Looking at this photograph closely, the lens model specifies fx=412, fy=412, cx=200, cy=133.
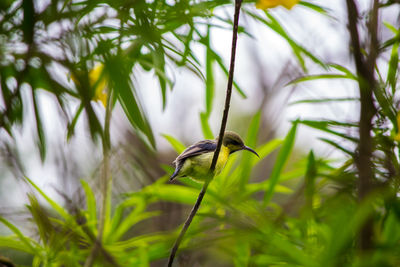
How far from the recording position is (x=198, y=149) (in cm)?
353

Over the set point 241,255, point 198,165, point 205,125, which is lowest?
point 241,255

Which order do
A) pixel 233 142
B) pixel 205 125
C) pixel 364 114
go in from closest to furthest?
pixel 364 114 → pixel 205 125 → pixel 233 142

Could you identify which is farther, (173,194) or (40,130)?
(173,194)

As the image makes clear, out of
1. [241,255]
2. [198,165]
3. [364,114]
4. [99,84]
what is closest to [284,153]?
[241,255]

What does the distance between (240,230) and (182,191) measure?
4.79 feet

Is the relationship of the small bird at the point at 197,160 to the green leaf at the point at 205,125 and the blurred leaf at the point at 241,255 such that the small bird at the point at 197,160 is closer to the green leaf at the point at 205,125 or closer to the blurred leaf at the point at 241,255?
the green leaf at the point at 205,125

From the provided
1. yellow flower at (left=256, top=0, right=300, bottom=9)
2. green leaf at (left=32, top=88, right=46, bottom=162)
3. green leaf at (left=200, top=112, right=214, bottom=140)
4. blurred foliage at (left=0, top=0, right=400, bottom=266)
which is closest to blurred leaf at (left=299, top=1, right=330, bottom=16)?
blurred foliage at (left=0, top=0, right=400, bottom=266)

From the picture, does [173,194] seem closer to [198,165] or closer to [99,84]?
[198,165]

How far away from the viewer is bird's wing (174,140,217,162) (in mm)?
3404

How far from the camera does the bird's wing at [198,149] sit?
11.2 feet

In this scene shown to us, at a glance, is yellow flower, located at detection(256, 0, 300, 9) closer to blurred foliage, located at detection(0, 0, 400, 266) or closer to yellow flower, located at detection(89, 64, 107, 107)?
blurred foliage, located at detection(0, 0, 400, 266)

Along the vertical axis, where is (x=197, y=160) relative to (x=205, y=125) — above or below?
below

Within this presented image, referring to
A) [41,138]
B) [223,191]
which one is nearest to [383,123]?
[41,138]

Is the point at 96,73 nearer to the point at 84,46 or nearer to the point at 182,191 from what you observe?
the point at 84,46
